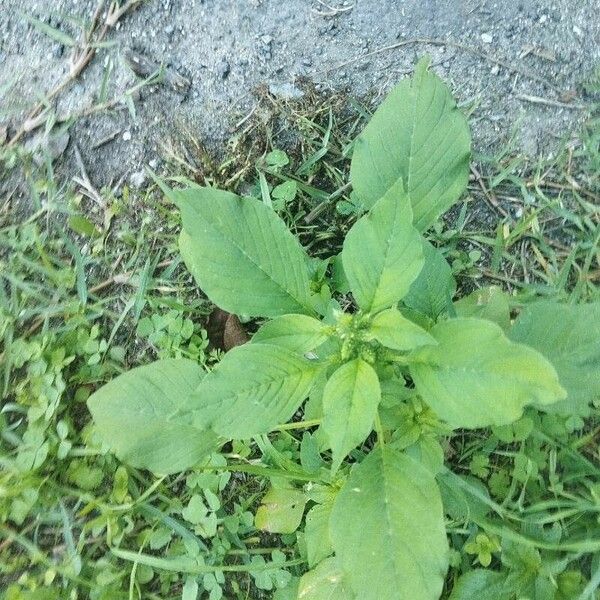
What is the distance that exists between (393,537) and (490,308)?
61 cm

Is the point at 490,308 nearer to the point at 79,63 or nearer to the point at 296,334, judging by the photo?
the point at 296,334

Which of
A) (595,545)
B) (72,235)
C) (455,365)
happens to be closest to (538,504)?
(595,545)

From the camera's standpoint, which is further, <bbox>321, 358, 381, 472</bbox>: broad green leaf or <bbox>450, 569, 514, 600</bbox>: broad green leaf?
<bbox>450, 569, 514, 600</bbox>: broad green leaf

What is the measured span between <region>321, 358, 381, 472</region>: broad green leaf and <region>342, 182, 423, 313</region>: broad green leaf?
142 mm

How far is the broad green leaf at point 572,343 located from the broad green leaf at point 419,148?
341 mm

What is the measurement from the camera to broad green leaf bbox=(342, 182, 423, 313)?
1213 millimetres

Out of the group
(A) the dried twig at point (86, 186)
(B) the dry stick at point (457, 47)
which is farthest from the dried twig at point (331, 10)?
(A) the dried twig at point (86, 186)

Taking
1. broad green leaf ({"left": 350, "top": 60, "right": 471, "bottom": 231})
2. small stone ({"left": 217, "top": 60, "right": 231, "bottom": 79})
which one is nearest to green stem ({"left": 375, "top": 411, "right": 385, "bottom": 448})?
broad green leaf ({"left": 350, "top": 60, "right": 471, "bottom": 231})

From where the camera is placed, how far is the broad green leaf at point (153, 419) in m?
1.54

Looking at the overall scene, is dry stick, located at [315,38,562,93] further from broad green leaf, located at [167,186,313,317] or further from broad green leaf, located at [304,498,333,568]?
broad green leaf, located at [304,498,333,568]

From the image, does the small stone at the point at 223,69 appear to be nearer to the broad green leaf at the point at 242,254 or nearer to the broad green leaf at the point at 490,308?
the broad green leaf at the point at 242,254

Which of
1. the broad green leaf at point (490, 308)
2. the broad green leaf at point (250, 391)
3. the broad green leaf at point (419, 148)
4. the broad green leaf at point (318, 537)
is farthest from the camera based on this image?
the broad green leaf at point (318, 537)

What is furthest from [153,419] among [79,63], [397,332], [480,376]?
[79,63]

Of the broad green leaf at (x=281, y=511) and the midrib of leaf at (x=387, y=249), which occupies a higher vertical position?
the midrib of leaf at (x=387, y=249)
